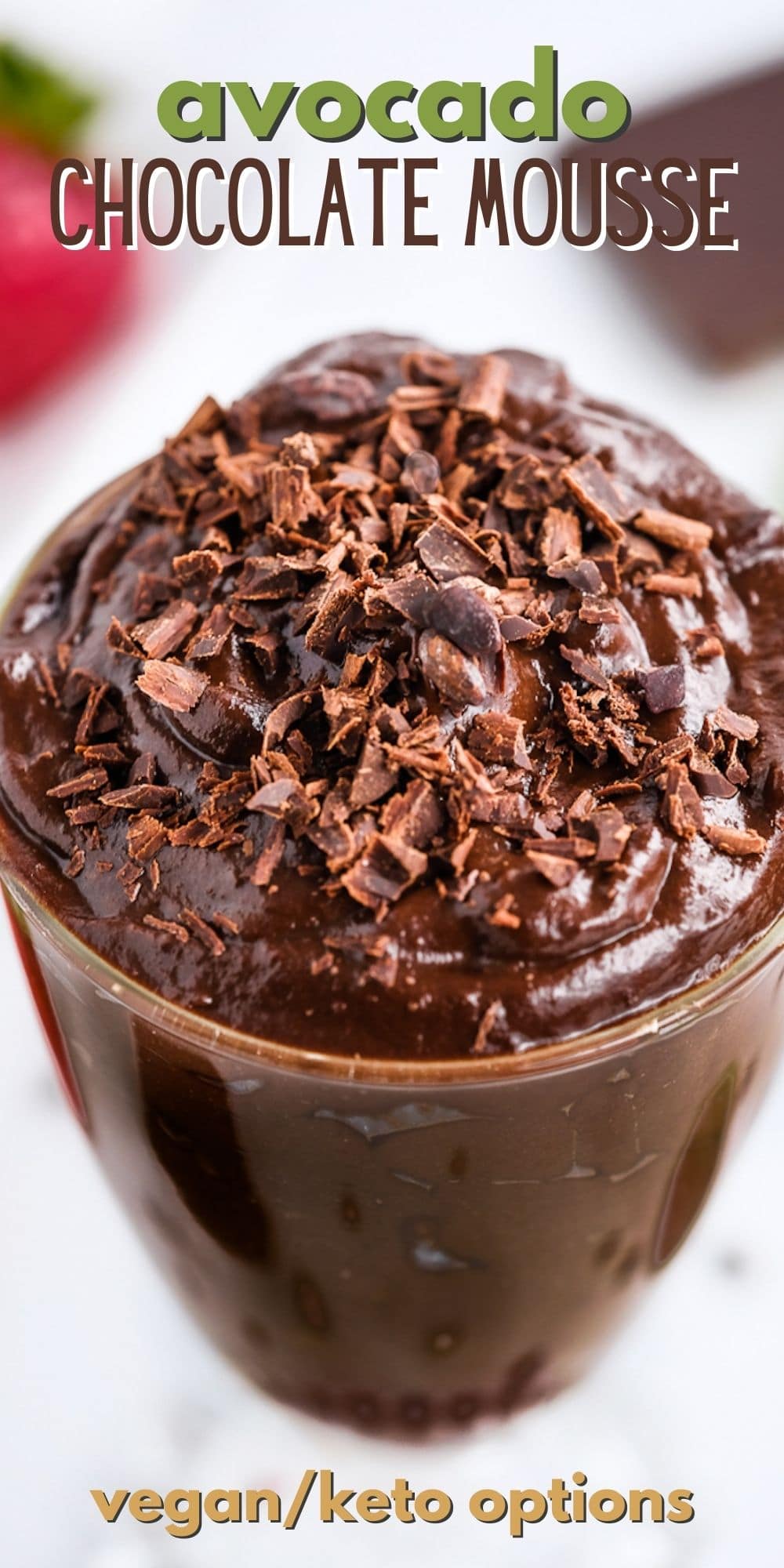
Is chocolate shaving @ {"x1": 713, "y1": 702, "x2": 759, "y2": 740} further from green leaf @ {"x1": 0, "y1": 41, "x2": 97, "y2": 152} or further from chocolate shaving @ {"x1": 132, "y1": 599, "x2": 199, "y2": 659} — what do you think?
green leaf @ {"x1": 0, "y1": 41, "x2": 97, "y2": 152}

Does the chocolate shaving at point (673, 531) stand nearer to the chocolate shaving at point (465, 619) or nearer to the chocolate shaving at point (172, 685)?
the chocolate shaving at point (465, 619)

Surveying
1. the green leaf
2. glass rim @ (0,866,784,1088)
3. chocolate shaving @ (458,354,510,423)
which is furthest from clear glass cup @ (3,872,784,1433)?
the green leaf

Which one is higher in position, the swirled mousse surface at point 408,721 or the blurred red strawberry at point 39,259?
the blurred red strawberry at point 39,259

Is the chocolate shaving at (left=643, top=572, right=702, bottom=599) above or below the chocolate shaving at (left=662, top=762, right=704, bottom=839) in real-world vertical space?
above

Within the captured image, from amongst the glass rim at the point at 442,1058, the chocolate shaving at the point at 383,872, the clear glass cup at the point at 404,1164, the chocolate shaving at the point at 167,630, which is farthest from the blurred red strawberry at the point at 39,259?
the chocolate shaving at the point at 383,872

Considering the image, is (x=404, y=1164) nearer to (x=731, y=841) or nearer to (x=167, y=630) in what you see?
(x=731, y=841)

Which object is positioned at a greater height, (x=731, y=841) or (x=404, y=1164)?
(x=731, y=841)

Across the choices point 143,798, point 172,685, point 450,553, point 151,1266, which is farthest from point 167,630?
point 151,1266

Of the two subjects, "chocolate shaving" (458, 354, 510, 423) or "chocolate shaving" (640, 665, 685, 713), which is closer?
"chocolate shaving" (640, 665, 685, 713)
